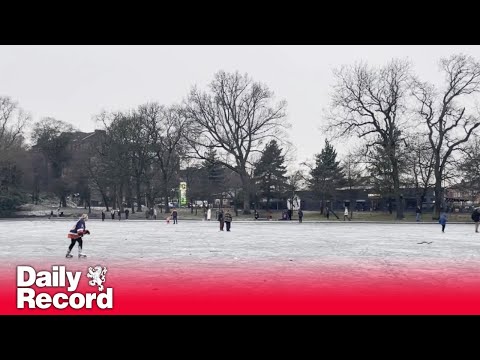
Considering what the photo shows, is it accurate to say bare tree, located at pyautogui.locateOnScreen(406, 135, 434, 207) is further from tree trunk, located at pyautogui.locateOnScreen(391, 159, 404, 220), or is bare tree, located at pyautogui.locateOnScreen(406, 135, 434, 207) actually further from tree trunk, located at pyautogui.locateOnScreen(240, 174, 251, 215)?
tree trunk, located at pyautogui.locateOnScreen(240, 174, 251, 215)

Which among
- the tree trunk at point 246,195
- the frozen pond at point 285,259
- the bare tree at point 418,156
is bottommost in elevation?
the frozen pond at point 285,259

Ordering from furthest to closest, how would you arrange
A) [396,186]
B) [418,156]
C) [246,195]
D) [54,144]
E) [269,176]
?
[54,144] → [269,176] → [246,195] → [418,156] → [396,186]

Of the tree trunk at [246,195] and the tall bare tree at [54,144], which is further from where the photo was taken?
the tall bare tree at [54,144]

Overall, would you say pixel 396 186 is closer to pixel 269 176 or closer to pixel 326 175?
pixel 326 175

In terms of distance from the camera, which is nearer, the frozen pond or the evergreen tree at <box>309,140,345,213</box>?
the frozen pond

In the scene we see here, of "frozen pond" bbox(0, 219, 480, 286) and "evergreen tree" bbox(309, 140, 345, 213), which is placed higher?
"evergreen tree" bbox(309, 140, 345, 213)

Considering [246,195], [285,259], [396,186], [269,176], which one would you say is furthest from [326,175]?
[285,259]

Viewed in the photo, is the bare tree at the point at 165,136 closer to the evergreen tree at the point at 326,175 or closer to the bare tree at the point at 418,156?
the evergreen tree at the point at 326,175

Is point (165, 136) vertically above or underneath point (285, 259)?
above

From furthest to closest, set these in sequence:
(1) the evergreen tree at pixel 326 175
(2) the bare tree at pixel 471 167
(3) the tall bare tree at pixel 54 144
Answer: (3) the tall bare tree at pixel 54 144 → (1) the evergreen tree at pixel 326 175 → (2) the bare tree at pixel 471 167

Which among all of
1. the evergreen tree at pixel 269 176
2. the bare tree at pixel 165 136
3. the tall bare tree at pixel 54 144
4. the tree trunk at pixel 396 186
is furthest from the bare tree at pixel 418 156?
the tall bare tree at pixel 54 144

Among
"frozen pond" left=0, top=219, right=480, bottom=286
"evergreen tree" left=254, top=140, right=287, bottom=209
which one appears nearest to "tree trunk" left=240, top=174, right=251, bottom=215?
"evergreen tree" left=254, top=140, right=287, bottom=209

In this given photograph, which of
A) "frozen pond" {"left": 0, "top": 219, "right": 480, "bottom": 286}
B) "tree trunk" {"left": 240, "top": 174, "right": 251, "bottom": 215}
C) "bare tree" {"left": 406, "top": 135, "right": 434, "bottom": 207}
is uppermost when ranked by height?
"bare tree" {"left": 406, "top": 135, "right": 434, "bottom": 207}
